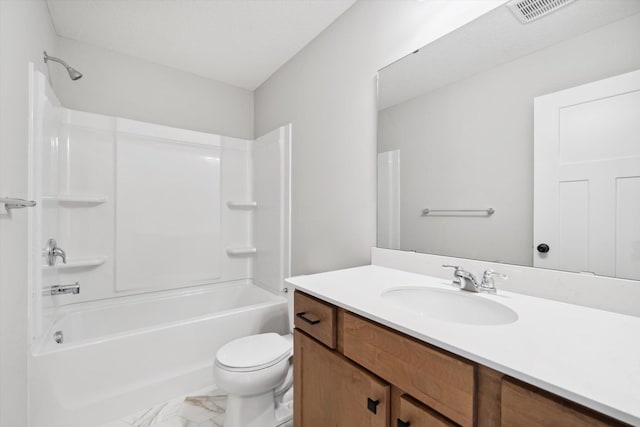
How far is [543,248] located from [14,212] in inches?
83.6

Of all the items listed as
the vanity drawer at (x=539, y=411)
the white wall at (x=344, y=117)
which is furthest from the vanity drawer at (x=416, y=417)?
the white wall at (x=344, y=117)

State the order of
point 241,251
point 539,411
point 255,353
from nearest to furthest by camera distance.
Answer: point 539,411, point 255,353, point 241,251

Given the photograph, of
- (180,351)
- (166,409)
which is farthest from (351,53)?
(166,409)

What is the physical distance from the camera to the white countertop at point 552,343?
18.5 inches

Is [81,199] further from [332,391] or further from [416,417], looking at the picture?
[416,417]

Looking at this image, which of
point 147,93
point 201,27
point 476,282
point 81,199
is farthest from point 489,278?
point 147,93

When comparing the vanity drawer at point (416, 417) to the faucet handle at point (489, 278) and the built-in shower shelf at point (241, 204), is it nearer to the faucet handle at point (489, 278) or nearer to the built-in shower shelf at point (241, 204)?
the faucet handle at point (489, 278)

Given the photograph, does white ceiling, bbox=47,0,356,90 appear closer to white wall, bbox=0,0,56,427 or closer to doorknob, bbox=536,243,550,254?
white wall, bbox=0,0,56,427

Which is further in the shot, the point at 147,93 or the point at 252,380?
the point at 147,93

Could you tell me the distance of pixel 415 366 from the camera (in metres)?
0.72

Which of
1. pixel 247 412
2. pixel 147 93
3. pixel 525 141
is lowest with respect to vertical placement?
pixel 247 412

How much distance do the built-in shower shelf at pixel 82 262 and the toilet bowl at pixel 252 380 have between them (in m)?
1.33

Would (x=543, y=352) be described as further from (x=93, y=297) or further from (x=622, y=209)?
(x=93, y=297)

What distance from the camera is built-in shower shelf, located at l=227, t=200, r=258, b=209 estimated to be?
8.87 feet
